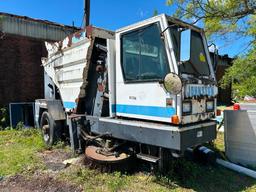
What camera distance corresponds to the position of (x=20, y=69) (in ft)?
34.9

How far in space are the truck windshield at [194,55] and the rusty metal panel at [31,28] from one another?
25.7ft

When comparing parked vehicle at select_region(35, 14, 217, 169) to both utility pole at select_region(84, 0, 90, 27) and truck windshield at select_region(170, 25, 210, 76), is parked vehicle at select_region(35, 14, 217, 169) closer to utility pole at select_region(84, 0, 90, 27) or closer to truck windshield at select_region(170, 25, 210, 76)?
truck windshield at select_region(170, 25, 210, 76)

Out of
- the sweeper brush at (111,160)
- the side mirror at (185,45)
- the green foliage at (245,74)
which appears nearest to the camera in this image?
the side mirror at (185,45)

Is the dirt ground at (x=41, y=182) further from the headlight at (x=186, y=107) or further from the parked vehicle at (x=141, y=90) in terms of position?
the headlight at (x=186, y=107)

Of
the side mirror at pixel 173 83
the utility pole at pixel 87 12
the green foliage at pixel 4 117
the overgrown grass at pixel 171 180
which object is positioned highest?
the utility pole at pixel 87 12

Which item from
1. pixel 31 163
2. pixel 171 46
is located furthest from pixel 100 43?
pixel 31 163

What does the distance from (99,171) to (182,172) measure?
157 cm

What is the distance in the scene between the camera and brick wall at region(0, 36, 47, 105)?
403 inches

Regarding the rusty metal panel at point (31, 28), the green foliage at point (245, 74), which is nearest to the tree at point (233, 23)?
the green foliage at point (245, 74)

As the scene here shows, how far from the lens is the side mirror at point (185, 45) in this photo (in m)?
3.88

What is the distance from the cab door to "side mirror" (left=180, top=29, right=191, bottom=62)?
0.93 ft

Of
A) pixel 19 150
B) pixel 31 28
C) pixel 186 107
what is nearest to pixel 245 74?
pixel 186 107

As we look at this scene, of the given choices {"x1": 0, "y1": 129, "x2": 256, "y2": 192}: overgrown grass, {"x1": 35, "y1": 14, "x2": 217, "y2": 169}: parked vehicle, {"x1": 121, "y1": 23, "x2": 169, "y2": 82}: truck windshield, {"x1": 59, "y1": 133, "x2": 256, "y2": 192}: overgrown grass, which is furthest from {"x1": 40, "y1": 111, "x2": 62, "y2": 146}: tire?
{"x1": 121, "y1": 23, "x2": 169, "y2": 82}: truck windshield

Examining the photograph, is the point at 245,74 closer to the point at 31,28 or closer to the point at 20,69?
the point at 31,28
